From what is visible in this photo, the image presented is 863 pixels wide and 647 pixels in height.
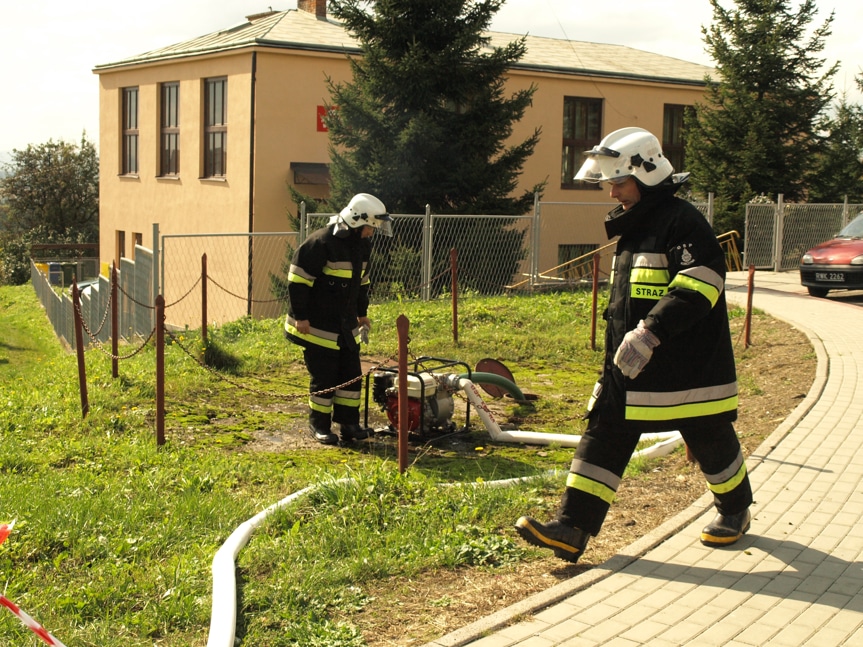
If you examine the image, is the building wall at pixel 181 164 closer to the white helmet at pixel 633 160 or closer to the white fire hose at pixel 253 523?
the white fire hose at pixel 253 523

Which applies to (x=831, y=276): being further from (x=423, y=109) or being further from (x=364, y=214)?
(x=364, y=214)

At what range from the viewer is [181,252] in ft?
78.0

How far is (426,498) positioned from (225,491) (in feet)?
4.36

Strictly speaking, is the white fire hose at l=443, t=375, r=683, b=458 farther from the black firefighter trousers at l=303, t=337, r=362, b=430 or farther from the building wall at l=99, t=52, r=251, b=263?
the building wall at l=99, t=52, r=251, b=263

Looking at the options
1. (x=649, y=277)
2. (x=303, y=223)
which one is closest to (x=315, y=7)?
(x=303, y=223)

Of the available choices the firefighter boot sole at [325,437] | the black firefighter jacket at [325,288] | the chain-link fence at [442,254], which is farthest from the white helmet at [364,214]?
the chain-link fence at [442,254]

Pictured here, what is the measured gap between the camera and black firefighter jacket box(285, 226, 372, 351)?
24.5ft

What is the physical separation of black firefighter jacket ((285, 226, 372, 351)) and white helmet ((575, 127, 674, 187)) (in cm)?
314

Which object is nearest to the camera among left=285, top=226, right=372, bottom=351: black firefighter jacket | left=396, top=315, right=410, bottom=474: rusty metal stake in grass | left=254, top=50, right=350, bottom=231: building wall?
left=396, top=315, right=410, bottom=474: rusty metal stake in grass

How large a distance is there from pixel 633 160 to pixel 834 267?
12.8 meters

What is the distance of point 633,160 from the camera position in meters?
4.64

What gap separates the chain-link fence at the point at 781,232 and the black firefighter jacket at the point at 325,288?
14.8m

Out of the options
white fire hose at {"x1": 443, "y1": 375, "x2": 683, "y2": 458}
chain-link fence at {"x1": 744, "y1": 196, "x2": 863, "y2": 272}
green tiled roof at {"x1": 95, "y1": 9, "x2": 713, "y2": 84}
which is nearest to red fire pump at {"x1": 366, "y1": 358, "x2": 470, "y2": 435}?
white fire hose at {"x1": 443, "y1": 375, "x2": 683, "y2": 458}

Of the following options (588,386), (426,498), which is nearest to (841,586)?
(426,498)
